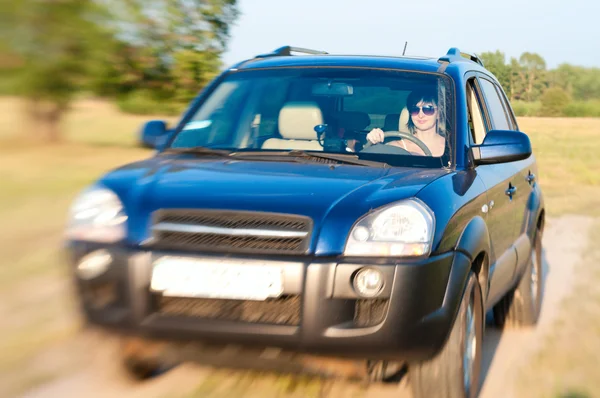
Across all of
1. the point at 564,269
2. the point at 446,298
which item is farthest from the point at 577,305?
the point at 446,298

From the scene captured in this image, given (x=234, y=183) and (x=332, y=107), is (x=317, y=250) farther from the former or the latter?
(x=332, y=107)

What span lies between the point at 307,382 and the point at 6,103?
2237 cm

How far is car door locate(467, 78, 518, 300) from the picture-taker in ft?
15.7

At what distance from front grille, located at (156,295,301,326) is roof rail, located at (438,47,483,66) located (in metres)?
2.30

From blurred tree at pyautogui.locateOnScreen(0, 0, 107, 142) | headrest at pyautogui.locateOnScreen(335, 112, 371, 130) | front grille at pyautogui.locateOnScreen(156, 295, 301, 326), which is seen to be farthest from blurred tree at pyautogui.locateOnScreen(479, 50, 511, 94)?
blurred tree at pyautogui.locateOnScreen(0, 0, 107, 142)

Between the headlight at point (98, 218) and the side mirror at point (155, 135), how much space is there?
1.08m

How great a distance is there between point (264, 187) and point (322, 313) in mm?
651

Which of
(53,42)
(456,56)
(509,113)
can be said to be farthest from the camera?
(53,42)

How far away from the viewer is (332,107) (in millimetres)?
4988

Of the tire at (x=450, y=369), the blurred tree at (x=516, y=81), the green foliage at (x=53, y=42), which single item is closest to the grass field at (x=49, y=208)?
the blurred tree at (x=516, y=81)

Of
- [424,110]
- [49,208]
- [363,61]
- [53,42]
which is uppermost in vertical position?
[363,61]

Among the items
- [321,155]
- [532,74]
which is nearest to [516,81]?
[532,74]

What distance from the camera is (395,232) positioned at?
3623 millimetres

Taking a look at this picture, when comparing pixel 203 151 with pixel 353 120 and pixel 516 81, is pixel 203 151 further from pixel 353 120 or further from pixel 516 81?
pixel 516 81
